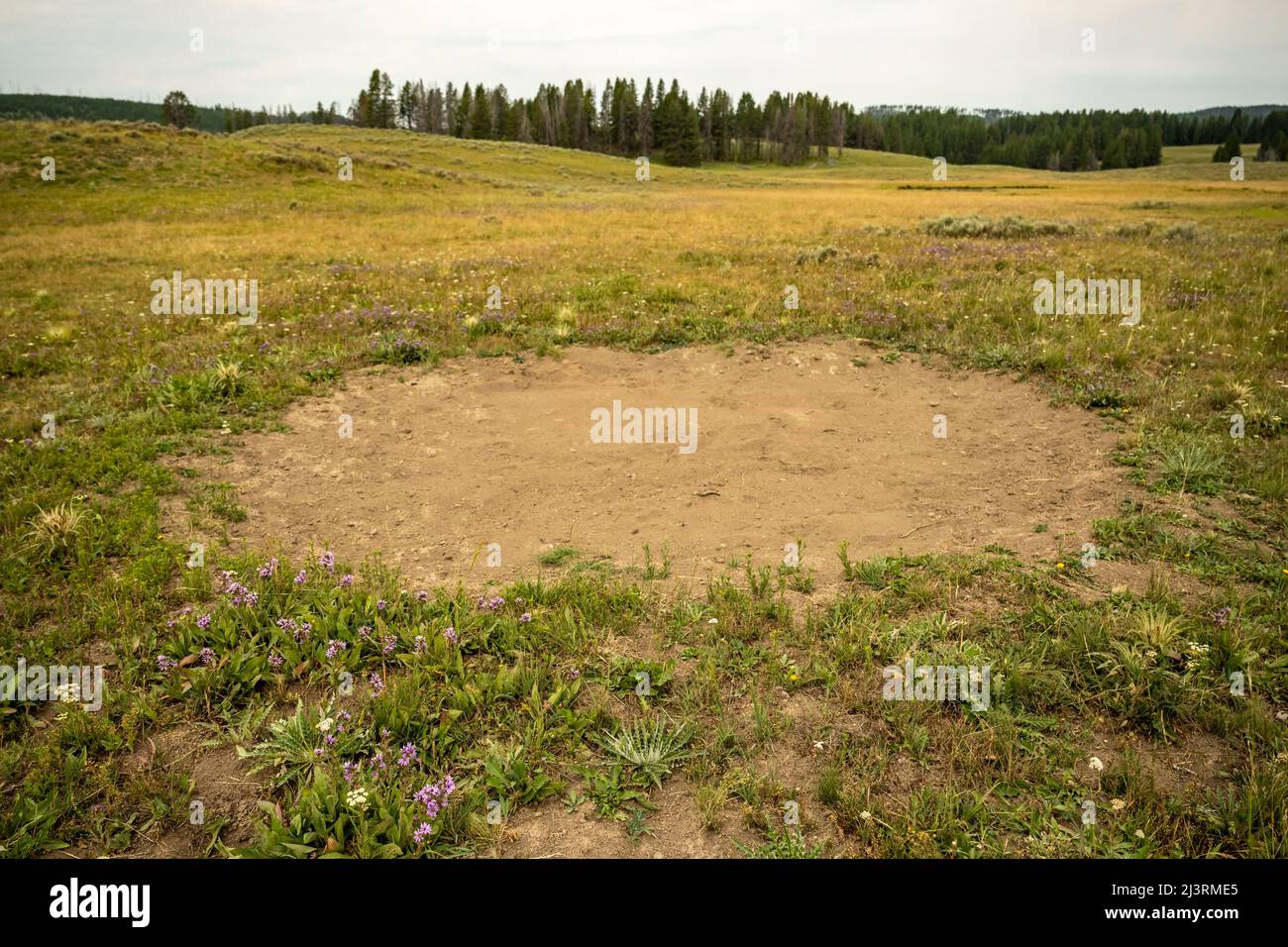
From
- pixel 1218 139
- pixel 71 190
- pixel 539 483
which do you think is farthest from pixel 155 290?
pixel 1218 139

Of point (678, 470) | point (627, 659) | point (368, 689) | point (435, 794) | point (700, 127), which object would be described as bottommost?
point (435, 794)

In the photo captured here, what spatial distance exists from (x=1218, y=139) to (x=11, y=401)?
219846 mm

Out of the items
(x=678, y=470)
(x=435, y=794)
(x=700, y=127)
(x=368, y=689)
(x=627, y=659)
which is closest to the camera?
(x=435, y=794)

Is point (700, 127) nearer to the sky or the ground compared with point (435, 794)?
nearer to the sky

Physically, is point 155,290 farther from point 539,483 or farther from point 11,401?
point 539,483

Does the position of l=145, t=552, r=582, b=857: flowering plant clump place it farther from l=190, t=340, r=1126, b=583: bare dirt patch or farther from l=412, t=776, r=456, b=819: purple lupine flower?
l=190, t=340, r=1126, b=583: bare dirt patch

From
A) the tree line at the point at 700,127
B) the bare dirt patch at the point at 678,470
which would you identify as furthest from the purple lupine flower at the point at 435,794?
the tree line at the point at 700,127

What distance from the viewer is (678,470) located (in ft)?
29.1

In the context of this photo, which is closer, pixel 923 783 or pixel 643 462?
pixel 923 783

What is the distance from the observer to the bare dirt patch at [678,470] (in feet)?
23.8

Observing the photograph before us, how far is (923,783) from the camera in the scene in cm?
429

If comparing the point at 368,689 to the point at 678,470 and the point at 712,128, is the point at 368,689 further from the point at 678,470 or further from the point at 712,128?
the point at 712,128

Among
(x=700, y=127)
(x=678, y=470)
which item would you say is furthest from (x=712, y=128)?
(x=678, y=470)

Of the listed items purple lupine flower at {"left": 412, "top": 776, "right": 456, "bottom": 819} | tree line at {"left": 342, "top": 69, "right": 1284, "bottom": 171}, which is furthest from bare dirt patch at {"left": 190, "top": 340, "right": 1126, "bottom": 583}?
tree line at {"left": 342, "top": 69, "right": 1284, "bottom": 171}
